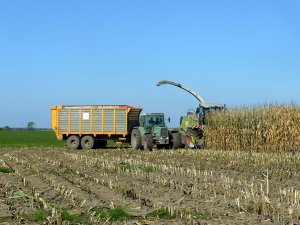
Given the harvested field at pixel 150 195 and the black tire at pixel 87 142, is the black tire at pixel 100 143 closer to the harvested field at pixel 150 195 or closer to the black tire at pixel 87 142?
the black tire at pixel 87 142

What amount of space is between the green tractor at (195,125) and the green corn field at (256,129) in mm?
437

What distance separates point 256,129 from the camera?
25891 millimetres

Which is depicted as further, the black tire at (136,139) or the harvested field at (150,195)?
the black tire at (136,139)

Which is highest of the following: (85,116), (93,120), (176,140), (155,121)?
(85,116)

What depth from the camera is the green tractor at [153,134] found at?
27766mm

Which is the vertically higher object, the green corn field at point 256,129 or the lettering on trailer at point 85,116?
the lettering on trailer at point 85,116

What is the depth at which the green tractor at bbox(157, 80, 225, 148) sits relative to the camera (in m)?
28.1

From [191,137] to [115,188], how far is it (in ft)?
53.0

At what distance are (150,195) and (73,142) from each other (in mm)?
21042

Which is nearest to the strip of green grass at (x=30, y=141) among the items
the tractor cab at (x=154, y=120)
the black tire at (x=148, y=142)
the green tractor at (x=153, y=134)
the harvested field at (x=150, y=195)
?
the green tractor at (x=153, y=134)

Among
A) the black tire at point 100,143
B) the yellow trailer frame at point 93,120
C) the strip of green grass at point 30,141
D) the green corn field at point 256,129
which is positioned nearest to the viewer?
the green corn field at point 256,129

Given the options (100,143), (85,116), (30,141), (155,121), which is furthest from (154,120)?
(30,141)

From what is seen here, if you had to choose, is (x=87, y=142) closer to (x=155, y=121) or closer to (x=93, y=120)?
(x=93, y=120)

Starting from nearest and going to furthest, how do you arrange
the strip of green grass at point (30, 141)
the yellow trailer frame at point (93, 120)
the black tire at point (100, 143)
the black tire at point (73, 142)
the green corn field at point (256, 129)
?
the green corn field at point (256, 129) < the yellow trailer frame at point (93, 120) < the black tire at point (73, 142) < the black tire at point (100, 143) < the strip of green grass at point (30, 141)
